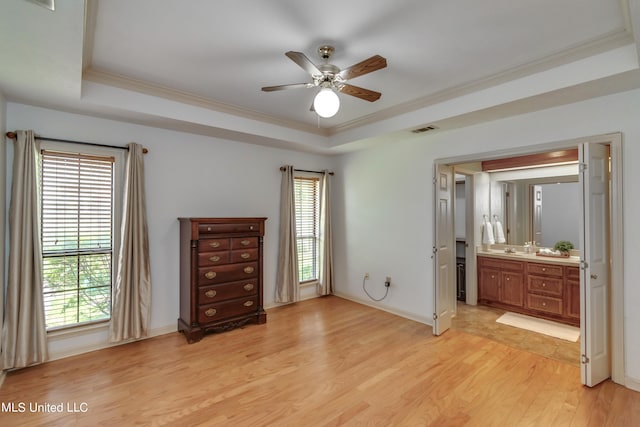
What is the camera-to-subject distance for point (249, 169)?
4445mm

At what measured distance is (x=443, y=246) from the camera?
3.88 meters

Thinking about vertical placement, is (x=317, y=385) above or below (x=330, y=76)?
below

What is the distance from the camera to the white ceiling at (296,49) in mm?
1911

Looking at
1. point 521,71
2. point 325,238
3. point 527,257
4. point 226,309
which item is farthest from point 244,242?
point 527,257

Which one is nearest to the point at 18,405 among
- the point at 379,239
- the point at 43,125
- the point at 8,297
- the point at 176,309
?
the point at 8,297

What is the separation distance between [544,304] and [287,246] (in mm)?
3664

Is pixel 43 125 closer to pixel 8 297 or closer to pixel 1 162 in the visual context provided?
pixel 1 162

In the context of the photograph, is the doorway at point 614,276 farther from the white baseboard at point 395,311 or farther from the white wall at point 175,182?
the white wall at point 175,182

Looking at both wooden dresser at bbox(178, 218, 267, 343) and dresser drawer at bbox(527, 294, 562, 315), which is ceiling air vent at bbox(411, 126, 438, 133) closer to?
wooden dresser at bbox(178, 218, 267, 343)

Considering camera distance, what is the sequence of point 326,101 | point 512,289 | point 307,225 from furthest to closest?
point 307,225, point 512,289, point 326,101

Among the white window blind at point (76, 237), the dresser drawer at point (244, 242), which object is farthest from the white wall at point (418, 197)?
the white window blind at point (76, 237)

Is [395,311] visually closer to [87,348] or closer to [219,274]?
[219,274]

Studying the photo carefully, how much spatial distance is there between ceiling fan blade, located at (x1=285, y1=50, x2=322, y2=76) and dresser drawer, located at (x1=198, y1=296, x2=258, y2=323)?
2.78 meters

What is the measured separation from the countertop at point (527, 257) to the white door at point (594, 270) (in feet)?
5.00
